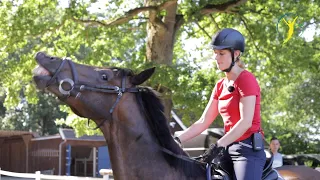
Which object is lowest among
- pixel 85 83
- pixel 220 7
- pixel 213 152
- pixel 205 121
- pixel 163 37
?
pixel 213 152

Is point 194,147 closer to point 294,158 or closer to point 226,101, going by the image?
point 294,158

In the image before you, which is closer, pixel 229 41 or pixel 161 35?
pixel 229 41

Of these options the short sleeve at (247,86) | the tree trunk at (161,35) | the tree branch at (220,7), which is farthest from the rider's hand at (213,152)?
the tree branch at (220,7)

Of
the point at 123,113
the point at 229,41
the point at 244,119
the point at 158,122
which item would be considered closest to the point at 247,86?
the point at 244,119

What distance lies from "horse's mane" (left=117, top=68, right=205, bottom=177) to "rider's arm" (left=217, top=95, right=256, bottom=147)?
1.36 feet

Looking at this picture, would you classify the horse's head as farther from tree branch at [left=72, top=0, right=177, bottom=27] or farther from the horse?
tree branch at [left=72, top=0, right=177, bottom=27]

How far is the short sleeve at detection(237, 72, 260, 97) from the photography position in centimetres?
371

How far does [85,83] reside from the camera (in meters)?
3.64

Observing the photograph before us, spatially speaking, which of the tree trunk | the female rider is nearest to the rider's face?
the female rider

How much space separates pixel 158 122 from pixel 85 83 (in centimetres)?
62

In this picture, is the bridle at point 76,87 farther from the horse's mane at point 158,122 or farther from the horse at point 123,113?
the horse's mane at point 158,122

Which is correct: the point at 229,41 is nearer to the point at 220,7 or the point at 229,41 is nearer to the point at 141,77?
the point at 141,77

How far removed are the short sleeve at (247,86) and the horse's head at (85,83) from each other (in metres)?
0.67

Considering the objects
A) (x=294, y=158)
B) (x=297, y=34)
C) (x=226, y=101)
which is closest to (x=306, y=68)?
(x=297, y=34)
